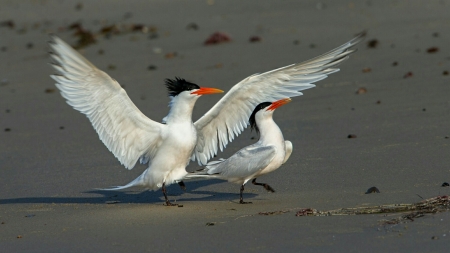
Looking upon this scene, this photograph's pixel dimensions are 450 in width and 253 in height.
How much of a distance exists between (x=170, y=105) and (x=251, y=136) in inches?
67.3

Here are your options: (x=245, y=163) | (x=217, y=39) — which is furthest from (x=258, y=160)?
(x=217, y=39)

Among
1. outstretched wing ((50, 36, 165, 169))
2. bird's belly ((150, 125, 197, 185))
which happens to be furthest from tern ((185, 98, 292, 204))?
outstretched wing ((50, 36, 165, 169))

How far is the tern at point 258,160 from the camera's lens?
5.60m

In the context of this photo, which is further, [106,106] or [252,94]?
[252,94]

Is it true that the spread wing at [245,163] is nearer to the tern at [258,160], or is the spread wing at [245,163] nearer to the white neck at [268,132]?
the tern at [258,160]

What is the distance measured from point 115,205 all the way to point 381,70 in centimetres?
446

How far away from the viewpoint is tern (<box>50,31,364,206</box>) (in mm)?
5691

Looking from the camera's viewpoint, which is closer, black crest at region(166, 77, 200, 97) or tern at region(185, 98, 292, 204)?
tern at region(185, 98, 292, 204)

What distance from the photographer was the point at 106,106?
5.79 meters

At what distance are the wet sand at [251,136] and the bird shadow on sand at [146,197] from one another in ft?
0.06

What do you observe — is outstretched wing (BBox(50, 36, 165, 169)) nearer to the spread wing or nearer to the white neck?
the spread wing

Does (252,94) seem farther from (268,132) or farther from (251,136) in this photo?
(251,136)

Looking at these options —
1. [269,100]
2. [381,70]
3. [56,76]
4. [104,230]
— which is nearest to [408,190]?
[269,100]

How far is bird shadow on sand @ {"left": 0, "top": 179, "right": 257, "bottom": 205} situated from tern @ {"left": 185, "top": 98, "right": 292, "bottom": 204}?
0.70 feet
